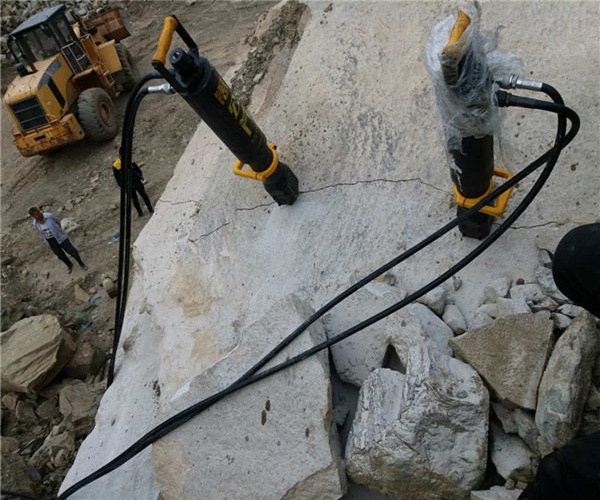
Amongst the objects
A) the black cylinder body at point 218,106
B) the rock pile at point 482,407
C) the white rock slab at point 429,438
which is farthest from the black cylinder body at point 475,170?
the black cylinder body at point 218,106

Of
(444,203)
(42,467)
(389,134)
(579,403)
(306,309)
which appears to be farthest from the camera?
(42,467)

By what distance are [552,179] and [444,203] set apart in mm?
582

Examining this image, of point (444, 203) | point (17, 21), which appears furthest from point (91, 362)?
point (17, 21)

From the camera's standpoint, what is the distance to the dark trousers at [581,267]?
1803 mm

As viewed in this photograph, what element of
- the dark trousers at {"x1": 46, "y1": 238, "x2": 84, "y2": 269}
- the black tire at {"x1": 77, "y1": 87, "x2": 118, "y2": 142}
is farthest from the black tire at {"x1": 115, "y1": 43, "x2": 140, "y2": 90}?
the dark trousers at {"x1": 46, "y1": 238, "x2": 84, "y2": 269}

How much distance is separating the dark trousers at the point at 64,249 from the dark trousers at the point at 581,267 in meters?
5.91

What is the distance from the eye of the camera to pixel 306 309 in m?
2.91

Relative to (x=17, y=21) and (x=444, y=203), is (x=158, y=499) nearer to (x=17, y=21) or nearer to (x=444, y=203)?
(x=444, y=203)

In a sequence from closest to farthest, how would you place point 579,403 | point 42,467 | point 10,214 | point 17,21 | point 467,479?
point 579,403 → point 467,479 → point 42,467 → point 10,214 → point 17,21

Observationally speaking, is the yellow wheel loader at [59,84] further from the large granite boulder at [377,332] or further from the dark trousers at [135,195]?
the large granite boulder at [377,332]

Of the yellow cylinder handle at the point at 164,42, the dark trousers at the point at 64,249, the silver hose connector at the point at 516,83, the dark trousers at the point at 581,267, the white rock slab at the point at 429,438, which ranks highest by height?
the yellow cylinder handle at the point at 164,42

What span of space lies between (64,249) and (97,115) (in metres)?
2.44

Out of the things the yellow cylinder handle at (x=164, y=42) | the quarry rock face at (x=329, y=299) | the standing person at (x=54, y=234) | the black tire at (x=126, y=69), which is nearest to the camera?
the quarry rock face at (x=329, y=299)

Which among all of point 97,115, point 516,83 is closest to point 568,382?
point 516,83
